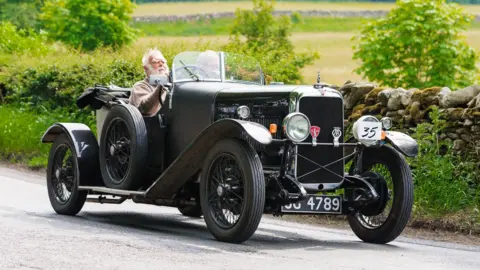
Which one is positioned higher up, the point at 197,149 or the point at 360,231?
the point at 197,149

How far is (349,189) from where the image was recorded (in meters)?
10.2

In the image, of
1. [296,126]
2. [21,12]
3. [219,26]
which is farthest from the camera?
[21,12]

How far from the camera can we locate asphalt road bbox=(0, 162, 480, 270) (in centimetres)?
808

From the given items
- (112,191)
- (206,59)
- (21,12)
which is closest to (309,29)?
(21,12)

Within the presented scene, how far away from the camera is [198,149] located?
9938 mm

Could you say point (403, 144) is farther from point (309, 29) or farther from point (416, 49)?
point (309, 29)

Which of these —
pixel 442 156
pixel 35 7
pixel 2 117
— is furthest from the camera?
pixel 35 7

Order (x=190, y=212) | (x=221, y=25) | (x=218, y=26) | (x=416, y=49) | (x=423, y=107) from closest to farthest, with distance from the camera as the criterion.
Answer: (x=190, y=212), (x=423, y=107), (x=416, y=49), (x=218, y=26), (x=221, y=25)

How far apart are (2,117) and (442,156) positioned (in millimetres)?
10845

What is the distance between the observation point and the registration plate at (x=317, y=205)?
946cm

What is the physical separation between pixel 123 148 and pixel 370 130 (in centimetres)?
280

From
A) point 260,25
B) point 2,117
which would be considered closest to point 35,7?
point 260,25

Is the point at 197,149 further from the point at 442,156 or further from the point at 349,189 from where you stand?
the point at 442,156

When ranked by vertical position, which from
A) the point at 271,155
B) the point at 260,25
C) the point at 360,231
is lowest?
the point at 360,231
